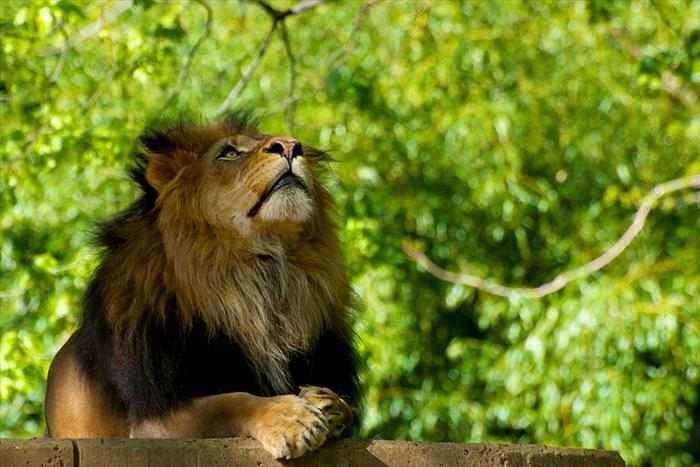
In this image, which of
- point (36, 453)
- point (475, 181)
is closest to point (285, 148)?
point (36, 453)

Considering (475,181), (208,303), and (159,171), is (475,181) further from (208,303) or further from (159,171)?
(208,303)

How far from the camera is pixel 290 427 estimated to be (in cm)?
344

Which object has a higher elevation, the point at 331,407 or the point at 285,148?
the point at 285,148

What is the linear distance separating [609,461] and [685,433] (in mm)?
5389

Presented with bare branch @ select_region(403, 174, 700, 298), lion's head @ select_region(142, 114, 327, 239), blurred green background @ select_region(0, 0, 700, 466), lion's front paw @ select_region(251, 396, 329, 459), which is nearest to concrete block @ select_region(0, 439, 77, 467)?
lion's front paw @ select_region(251, 396, 329, 459)

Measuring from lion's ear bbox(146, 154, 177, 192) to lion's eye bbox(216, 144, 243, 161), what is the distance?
12 centimetres

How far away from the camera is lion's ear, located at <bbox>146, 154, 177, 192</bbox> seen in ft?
13.5

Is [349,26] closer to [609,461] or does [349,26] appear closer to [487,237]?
[487,237]

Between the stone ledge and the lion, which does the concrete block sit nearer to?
the stone ledge

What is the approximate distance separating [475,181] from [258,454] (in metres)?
5.55

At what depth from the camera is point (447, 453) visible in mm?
3473

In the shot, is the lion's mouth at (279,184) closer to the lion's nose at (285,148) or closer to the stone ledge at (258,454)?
the lion's nose at (285,148)

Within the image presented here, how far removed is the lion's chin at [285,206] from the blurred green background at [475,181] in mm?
3148

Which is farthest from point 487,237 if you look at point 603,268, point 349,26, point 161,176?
point 161,176
